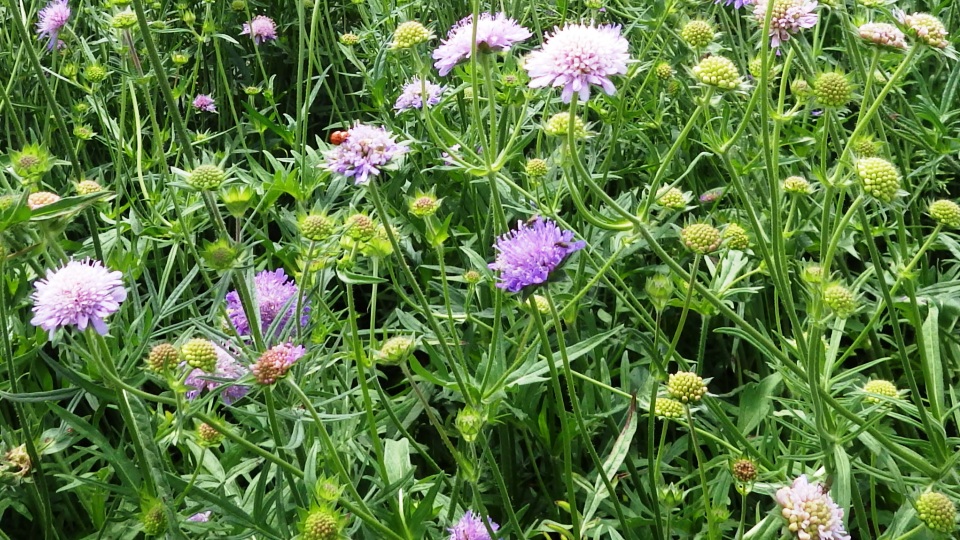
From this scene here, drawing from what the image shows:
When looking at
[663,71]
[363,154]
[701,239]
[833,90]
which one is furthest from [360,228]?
[663,71]

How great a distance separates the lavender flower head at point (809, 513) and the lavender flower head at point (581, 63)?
67 cm

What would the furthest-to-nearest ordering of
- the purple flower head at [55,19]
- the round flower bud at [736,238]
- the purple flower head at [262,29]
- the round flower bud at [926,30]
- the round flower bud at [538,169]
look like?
the purple flower head at [262,29]
the purple flower head at [55,19]
the round flower bud at [538,169]
the round flower bud at [736,238]
the round flower bud at [926,30]

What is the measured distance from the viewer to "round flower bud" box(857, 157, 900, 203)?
1.19m

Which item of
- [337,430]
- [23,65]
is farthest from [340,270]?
[23,65]

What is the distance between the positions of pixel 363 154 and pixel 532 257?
1.44 ft

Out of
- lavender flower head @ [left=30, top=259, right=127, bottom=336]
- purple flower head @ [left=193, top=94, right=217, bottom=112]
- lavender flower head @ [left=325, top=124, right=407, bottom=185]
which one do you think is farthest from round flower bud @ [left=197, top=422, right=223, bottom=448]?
purple flower head @ [left=193, top=94, right=217, bottom=112]

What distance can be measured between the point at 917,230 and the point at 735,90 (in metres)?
1.15

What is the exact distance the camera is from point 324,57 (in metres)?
3.80

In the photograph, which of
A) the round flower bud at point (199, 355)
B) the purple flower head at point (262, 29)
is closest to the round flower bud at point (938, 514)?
the round flower bud at point (199, 355)

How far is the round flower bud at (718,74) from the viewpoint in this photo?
1275 millimetres

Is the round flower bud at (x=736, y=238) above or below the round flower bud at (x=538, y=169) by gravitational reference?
below

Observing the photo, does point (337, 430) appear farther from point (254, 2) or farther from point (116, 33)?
point (254, 2)

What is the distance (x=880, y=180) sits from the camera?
1.19 m

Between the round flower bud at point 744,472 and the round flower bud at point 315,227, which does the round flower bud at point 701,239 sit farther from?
the round flower bud at point 315,227
